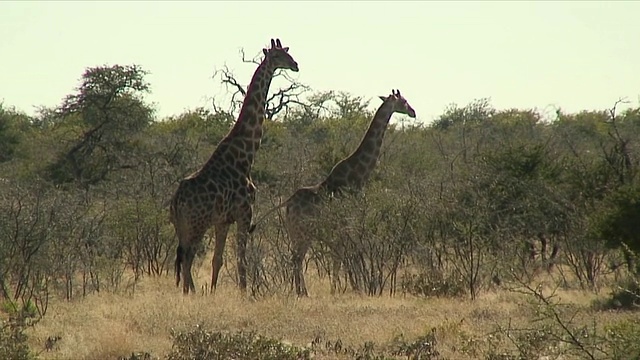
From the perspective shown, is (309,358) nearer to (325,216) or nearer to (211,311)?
(211,311)

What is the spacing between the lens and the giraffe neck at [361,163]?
45.3 feet

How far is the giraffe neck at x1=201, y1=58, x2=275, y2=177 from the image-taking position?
1270 centimetres

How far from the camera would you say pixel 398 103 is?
1507 cm

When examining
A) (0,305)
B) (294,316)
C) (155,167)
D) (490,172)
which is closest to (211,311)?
(294,316)

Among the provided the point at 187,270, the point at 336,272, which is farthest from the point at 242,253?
the point at 336,272

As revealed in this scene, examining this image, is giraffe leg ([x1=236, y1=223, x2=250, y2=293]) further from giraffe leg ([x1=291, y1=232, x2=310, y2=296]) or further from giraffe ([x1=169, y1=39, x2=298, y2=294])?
giraffe leg ([x1=291, y1=232, x2=310, y2=296])

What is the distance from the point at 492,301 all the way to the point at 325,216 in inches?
91.6

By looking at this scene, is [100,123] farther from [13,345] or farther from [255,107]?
[13,345]

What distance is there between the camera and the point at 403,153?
25.6 meters

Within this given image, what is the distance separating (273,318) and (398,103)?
232 inches

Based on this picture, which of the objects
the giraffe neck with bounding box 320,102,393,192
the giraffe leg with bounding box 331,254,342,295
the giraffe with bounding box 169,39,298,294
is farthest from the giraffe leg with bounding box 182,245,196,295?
the giraffe neck with bounding box 320,102,393,192

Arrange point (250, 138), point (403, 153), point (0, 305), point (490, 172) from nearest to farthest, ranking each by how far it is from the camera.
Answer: point (0, 305), point (250, 138), point (490, 172), point (403, 153)

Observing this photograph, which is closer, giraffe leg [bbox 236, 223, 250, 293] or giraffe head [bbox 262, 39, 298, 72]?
giraffe leg [bbox 236, 223, 250, 293]

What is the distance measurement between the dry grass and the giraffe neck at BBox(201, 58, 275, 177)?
5.27 feet
